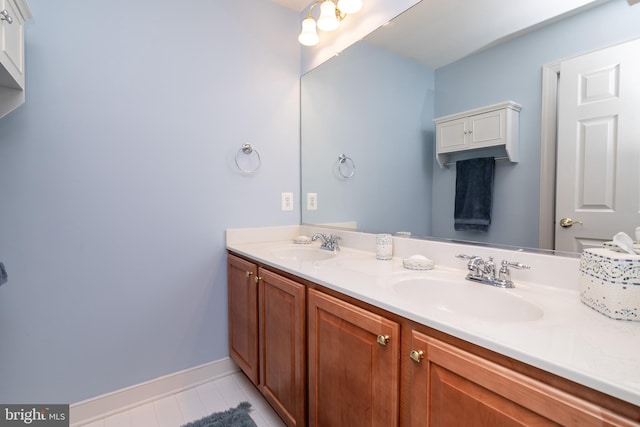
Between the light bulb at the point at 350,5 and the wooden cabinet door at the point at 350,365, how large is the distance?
4.72 ft

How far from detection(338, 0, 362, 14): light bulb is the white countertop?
1.22m

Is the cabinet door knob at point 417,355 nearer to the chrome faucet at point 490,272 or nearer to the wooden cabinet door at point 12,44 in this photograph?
the chrome faucet at point 490,272

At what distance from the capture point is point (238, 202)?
1.82 m

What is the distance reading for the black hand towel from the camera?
1.14 meters

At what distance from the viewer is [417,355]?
2.34ft

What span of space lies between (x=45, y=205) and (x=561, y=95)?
2041 millimetres

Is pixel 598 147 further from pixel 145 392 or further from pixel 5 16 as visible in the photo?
pixel 145 392

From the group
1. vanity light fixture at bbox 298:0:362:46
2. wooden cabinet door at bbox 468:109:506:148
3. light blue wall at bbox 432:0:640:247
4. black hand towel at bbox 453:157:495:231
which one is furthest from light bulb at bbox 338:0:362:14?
black hand towel at bbox 453:157:495:231

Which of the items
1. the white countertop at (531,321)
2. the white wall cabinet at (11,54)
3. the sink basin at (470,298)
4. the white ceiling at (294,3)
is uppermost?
the white ceiling at (294,3)

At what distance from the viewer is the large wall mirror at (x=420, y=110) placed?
997 millimetres

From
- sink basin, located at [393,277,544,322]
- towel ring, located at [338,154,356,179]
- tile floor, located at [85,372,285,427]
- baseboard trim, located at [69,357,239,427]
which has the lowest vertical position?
tile floor, located at [85,372,285,427]

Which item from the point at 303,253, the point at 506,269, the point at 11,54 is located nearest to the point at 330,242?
the point at 303,253

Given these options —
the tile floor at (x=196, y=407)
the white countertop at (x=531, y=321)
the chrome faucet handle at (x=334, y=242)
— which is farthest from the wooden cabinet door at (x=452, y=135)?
the tile floor at (x=196, y=407)

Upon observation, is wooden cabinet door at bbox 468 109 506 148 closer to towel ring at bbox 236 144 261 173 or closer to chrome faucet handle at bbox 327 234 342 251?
chrome faucet handle at bbox 327 234 342 251
